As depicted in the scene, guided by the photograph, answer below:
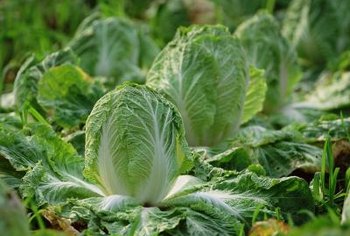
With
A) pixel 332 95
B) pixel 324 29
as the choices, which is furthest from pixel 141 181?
pixel 324 29

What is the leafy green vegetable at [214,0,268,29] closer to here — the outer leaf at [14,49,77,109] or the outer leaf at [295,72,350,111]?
the outer leaf at [295,72,350,111]

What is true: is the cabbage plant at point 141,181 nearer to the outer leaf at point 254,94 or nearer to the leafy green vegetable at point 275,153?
the leafy green vegetable at point 275,153

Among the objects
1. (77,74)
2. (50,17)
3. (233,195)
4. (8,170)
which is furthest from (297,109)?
(50,17)

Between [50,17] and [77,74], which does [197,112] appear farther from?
[50,17]

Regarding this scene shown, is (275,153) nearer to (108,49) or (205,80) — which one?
(205,80)

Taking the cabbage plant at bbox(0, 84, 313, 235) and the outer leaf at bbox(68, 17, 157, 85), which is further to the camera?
the outer leaf at bbox(68, 17, 157, 85)

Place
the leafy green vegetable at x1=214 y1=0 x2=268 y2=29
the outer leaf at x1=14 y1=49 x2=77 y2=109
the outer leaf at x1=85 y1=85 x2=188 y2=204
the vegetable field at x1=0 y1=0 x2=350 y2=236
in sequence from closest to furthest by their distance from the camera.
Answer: the vegetable field at x1=0 y1=0 x2=350 y2=236 < the outer leaf at x1=85 y1=85 x2=188 y2=204 < the outer leaf at x1=14 y1=49 x2=77 y2=109 < the leafy green vegetable at x1=214 y1=0 x2=268 y2=29

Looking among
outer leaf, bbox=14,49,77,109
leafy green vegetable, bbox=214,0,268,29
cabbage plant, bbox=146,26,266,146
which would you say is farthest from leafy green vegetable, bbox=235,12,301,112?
leafy green vegetable, bbox=214,0,268,29
